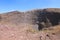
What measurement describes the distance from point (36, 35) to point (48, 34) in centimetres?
64

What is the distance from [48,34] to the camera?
817 centimetres

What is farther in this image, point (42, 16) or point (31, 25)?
point (42, 16)

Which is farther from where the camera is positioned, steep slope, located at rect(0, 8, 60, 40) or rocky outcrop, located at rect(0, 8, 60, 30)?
rocky outcrop, located at rect(0, 8, 60, 30)

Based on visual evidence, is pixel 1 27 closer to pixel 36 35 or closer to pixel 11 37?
pixel 11 37

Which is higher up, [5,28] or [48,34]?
[5,28]

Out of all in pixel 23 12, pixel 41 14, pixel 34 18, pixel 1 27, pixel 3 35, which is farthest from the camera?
pixel 41 14

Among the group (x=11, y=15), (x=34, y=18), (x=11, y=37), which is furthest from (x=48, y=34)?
(x=34, y=18)

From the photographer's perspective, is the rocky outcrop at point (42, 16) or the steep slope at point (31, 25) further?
the rocky outcrop at point (42, 16)

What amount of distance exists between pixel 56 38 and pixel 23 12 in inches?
375

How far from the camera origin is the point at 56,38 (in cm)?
788

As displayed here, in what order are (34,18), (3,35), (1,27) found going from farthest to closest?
(34,18) → (1,27) → (3,35)

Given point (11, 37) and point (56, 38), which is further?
point (56, 38)

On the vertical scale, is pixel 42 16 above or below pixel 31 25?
below

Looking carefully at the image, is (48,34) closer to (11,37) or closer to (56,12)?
(11,37)
